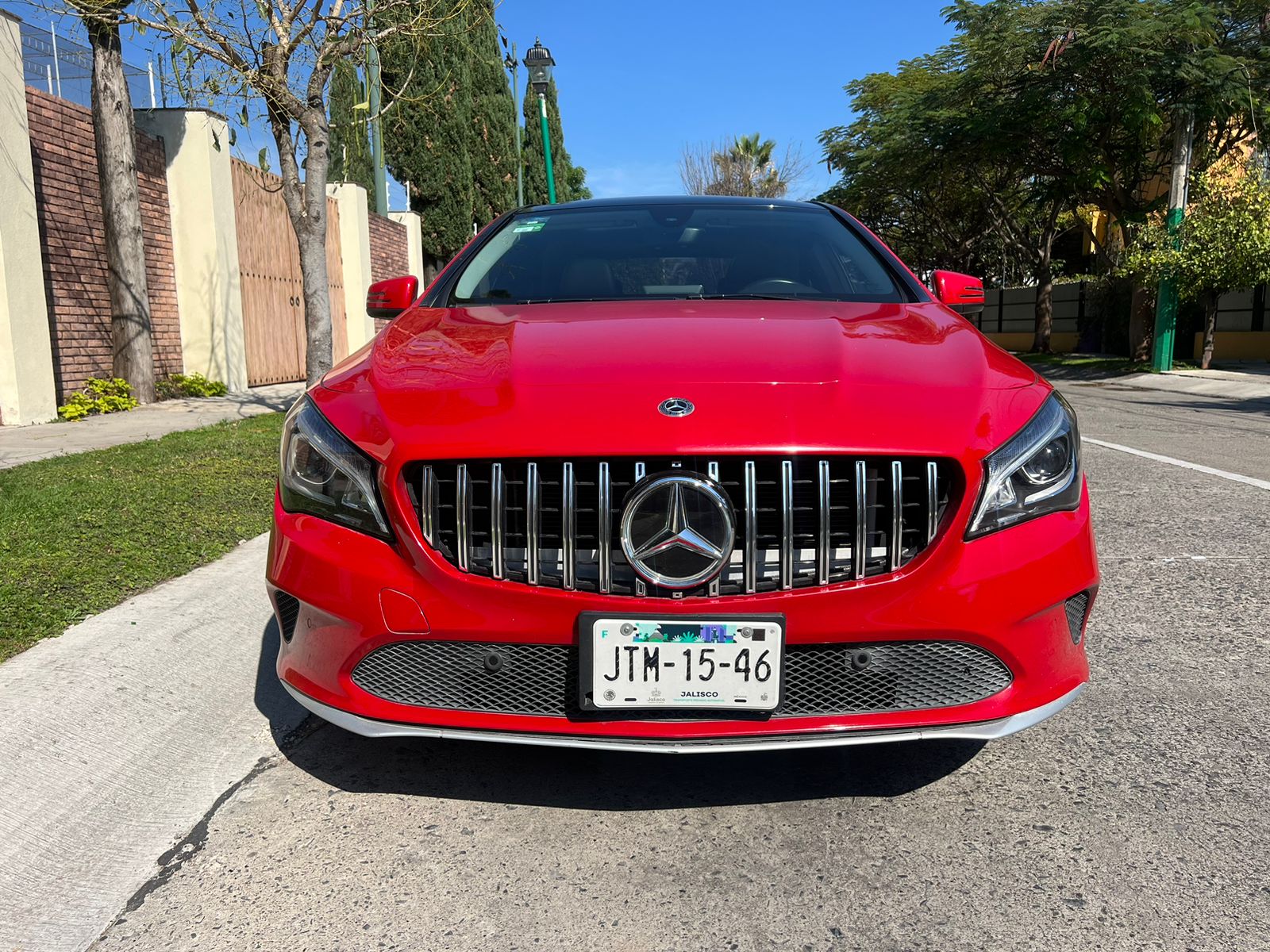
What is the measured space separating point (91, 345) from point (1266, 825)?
11.1 m

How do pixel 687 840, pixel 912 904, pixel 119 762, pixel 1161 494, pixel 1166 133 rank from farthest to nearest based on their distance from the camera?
pixel 1166 133, pixel 1161 494, pixel 119 762, pixel 687 840, pixel 912 904

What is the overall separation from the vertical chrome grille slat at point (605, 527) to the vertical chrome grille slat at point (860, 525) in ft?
1.55

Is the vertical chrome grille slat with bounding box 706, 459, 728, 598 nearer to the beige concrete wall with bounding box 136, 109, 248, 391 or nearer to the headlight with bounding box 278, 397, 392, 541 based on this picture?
the headlight with bounding box 278, 397, 392, 541

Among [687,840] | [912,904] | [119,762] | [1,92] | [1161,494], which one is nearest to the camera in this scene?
[912,904]

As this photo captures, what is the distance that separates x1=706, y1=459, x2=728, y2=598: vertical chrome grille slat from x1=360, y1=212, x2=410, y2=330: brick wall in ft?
60.0

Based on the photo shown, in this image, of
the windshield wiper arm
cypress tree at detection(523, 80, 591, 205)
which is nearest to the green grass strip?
the windshield wiper arm

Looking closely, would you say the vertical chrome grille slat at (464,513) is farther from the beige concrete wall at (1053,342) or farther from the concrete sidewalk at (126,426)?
the beige concrete wall at (1053,342)

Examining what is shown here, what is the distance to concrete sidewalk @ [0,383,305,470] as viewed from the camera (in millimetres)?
7664

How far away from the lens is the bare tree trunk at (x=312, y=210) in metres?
8.88

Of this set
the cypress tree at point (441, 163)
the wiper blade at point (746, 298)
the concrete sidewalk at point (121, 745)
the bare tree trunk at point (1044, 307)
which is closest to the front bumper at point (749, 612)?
the concrete sidewalk at point (121, 745)

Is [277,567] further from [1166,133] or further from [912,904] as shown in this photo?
[1166,133]

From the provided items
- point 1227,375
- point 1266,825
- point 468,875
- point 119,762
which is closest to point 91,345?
point 119,762

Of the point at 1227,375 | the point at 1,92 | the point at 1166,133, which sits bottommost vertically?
the point at 1227,375

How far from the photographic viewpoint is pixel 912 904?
6.34ft
